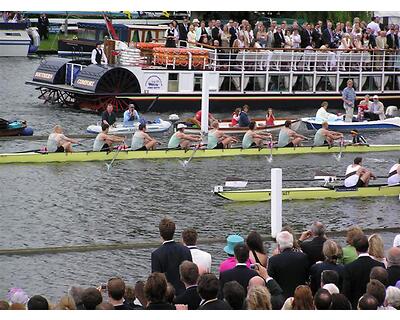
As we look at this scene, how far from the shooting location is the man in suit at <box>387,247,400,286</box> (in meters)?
14.7

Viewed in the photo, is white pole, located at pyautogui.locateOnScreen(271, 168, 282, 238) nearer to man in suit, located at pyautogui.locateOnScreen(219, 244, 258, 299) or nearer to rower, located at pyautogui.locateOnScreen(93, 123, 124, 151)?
man in suit, located at pyautogui.locateOnScreen(219, 244, 258, 299)

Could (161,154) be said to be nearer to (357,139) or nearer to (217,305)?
(357,139)

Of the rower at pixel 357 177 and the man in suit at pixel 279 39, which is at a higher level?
the man in suit at pixel 279 39

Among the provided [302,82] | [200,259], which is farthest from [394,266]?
[302,82]

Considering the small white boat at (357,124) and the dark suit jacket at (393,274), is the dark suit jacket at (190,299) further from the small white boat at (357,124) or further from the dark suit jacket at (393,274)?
the small white boat at (357,124)

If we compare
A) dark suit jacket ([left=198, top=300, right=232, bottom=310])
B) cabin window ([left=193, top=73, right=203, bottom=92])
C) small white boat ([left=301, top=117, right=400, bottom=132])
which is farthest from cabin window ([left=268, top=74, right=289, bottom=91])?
dark suit jacket ([left=198, top=300, right=232, bottom=310])

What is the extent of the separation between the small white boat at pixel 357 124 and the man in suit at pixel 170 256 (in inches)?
1021

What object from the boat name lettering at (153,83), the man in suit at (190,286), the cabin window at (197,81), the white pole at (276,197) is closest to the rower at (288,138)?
the white pole at (276,197)

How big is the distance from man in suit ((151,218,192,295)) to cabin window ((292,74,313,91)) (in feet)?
112

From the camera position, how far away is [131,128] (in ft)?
125

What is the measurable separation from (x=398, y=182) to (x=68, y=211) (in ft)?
28.5

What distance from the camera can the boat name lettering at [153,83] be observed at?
46.0 metres

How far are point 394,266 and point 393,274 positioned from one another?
13 centimetres
